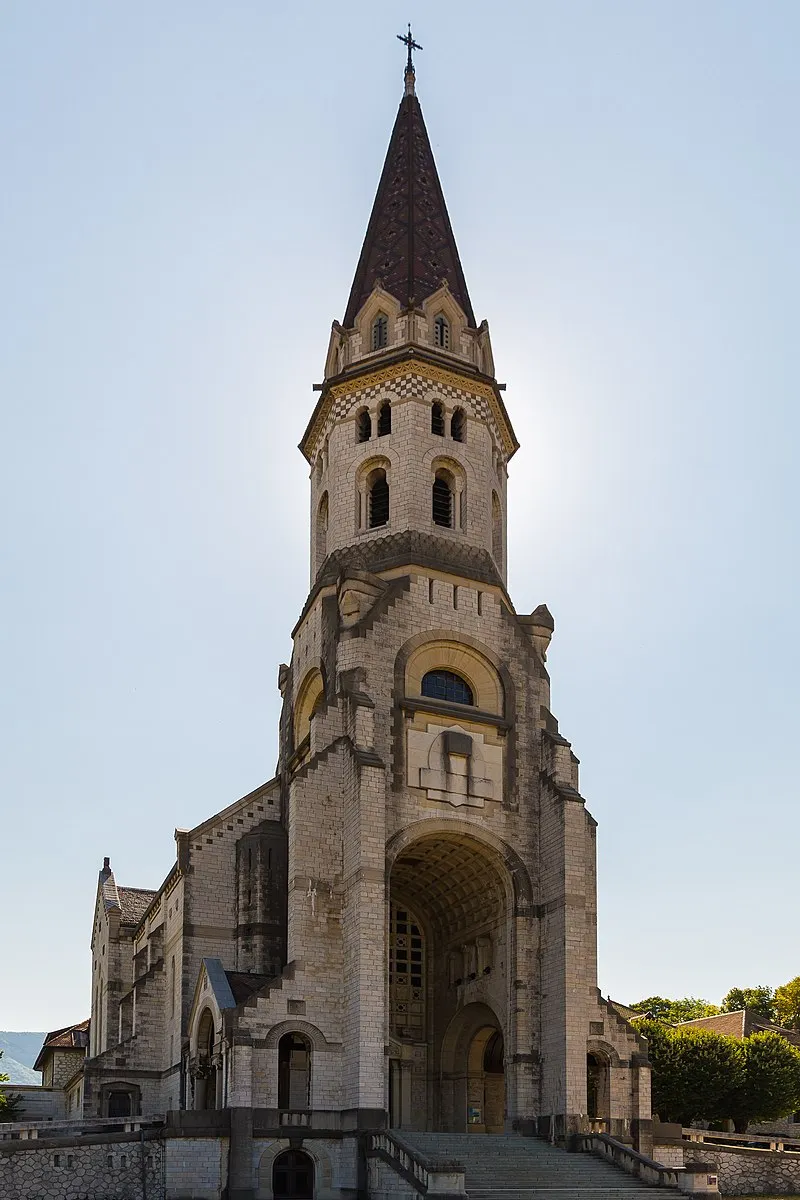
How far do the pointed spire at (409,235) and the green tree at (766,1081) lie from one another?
33.6 meters

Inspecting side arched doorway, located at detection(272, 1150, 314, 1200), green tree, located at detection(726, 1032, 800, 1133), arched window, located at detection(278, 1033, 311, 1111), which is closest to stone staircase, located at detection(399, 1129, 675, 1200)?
side arched doorway, located at detection(272, 1150, 314, 1200)

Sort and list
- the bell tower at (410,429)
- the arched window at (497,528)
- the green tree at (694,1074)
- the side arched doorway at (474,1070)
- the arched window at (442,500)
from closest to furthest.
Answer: the side arched doorway at (474,1070) → the bell tower at (410,429) → the arched window at (442,500) → the arched window at (497,528) → the green tree at (694,1074)

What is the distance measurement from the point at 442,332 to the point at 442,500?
7409 mm

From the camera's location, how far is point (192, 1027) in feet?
131

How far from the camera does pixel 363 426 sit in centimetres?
4797

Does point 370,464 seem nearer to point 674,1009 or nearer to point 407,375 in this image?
point 407,375

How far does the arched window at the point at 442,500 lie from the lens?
46719 millimetres

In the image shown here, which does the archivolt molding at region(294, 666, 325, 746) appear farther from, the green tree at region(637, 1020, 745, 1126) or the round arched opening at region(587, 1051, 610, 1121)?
the green tree at region(637, 1020, 745, 1126)

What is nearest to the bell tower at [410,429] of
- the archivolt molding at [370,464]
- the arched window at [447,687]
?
the archivolt molding at [370,464]

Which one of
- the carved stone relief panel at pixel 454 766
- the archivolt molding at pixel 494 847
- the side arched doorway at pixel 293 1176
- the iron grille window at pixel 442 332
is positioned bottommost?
the side arched doorway at pixel 293 1176

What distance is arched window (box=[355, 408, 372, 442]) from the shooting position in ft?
156

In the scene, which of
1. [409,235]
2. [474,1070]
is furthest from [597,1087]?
[409,235]

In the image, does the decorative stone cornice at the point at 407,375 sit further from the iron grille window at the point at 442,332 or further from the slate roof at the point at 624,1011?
the slate roof at the point at 624,1011

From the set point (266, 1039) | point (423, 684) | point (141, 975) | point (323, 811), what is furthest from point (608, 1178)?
point (141, 975)
